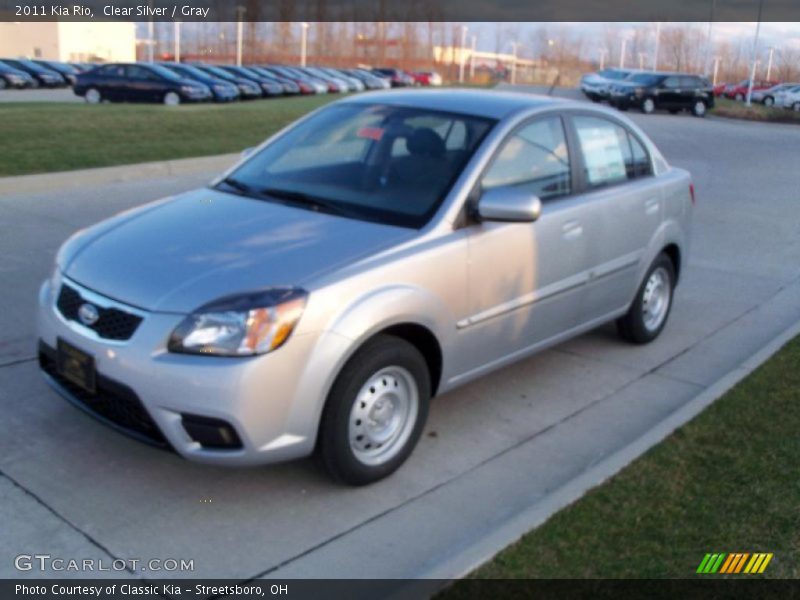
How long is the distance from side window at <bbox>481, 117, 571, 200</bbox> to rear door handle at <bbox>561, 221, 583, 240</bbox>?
19cm

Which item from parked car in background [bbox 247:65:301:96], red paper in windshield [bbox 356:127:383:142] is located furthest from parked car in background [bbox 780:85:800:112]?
red paper in windshield [bbox 356:127:383:142]

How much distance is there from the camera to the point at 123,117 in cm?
1745

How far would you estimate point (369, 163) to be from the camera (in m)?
4.80

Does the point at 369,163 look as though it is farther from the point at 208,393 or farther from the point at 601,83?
the point at 601,83

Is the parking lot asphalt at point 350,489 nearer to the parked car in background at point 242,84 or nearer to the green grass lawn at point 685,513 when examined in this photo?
the green grass lawn at point 685,513

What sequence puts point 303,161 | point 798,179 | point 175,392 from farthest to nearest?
point 798,179 < point 303,161 < point 175,392

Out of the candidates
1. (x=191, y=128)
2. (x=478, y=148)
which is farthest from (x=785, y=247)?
(x=191, y=128)

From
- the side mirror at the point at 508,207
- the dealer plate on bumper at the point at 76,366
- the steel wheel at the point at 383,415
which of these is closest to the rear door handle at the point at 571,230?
the side mirror at the point at 508,207

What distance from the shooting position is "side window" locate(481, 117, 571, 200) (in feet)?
15.5

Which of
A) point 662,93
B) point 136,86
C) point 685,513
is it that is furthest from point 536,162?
point 662,93

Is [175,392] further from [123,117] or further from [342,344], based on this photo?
[123,117]

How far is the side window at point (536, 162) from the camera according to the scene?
15.5 feet

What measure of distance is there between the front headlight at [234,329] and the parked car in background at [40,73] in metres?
41.8

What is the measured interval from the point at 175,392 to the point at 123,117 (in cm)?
1525
